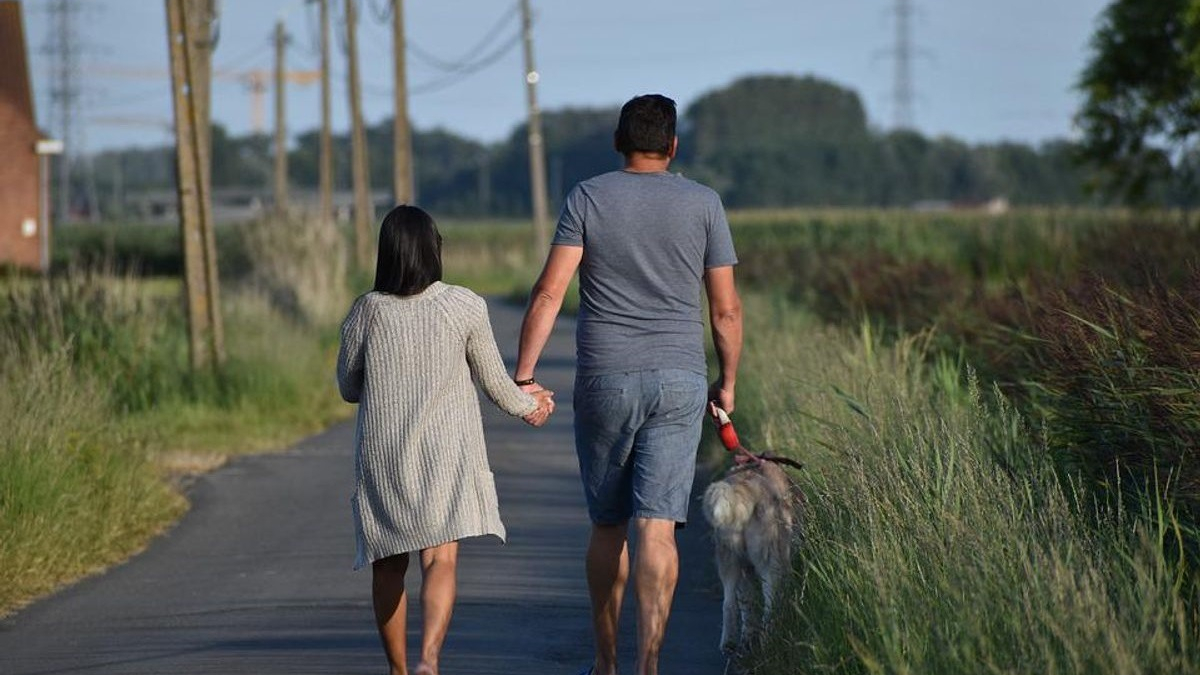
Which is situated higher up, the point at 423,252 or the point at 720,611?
the point at 423,252

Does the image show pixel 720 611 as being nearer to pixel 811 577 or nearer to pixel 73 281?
pixel 811 577

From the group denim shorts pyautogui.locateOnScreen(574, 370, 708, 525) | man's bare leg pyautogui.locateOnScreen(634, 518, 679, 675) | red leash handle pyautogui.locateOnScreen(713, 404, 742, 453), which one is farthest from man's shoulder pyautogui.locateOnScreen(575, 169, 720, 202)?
man's bare leg pyautogui.locateOnScreen(634, 518, 679, 675)

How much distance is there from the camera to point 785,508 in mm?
7859

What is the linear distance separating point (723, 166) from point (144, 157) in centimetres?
9874

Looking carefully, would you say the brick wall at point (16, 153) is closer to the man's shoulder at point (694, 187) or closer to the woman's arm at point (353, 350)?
the woman's arm at point (353, 350)

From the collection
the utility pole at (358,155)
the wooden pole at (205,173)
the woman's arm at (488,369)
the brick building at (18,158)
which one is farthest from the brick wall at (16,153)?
the woman's arm at (488,369)

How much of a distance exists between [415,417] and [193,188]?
1139 cm

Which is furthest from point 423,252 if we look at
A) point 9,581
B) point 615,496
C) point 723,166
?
point 723,166

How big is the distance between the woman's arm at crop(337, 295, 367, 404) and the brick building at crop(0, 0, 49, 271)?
3736 cm

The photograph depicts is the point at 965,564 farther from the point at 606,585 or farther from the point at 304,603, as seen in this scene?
the point at 304,603

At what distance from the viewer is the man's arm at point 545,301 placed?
7.10 meters

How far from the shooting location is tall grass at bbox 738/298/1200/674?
17.6 feet

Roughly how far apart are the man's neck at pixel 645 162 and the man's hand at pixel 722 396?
87 centimetres

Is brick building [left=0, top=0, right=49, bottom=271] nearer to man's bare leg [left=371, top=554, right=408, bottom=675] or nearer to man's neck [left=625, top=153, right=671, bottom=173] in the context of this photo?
man's bare leg [left=371, top=554, right=408, bottom=675]
